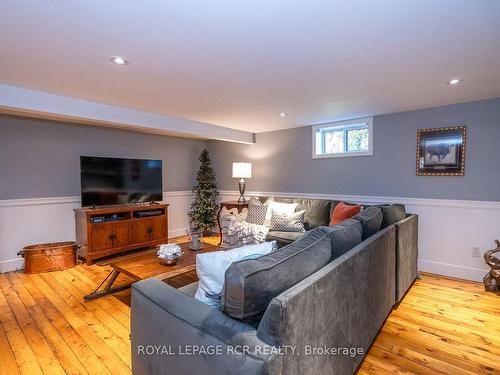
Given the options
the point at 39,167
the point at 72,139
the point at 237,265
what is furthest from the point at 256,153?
the point at 237,265

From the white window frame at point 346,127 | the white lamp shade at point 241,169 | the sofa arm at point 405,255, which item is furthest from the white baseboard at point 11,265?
the sofa arm at point 405,255

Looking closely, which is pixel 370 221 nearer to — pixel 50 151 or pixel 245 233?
pixel 245 233

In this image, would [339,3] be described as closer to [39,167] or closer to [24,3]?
[24,3]

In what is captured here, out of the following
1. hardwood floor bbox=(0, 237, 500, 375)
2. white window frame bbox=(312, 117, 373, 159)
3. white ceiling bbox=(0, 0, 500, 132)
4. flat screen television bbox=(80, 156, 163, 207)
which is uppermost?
white ceiling bbox=(0, 0, 500, 132)

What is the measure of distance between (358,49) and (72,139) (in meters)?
4.05

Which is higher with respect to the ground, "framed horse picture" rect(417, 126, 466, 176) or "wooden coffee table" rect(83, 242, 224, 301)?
"framed horse picture" rect(417, 126, 466, 176)

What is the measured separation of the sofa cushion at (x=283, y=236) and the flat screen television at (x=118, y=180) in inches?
86.1

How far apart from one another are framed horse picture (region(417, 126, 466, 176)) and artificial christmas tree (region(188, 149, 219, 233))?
3.59 m

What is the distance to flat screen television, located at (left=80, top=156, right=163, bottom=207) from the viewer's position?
3.95 m

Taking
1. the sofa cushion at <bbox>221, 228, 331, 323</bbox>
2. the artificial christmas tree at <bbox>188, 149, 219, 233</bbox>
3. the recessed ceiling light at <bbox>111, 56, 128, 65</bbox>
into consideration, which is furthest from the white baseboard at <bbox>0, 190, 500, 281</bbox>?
the sofa cushion at <bbox>221, 228, 331, 323</bbox>

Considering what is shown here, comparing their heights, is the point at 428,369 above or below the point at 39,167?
below

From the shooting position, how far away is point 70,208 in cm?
414

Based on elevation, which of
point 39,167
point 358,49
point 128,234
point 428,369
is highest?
point 358,49

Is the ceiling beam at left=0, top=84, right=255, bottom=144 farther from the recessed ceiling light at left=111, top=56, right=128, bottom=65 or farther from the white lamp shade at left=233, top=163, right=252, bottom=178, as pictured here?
the recessed ceiling light at left=111, top=56, right=128, bottom=65
